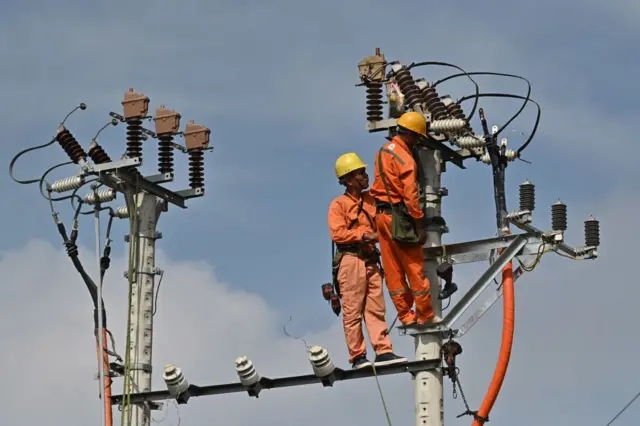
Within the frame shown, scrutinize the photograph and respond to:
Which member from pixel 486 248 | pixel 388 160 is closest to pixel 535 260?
pixel 486 248

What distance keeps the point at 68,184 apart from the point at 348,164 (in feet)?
17.2

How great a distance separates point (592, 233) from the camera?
18656 millimetres

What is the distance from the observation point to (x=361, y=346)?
753 inches

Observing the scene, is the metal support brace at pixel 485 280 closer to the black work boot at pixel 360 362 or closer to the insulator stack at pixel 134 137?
the black work boot at pixel 360 362

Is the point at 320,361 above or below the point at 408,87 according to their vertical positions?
below

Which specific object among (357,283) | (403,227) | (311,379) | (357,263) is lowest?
(311,379)

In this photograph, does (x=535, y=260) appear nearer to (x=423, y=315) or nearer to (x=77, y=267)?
(x=423, y=315)

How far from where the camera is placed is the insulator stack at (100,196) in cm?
2369

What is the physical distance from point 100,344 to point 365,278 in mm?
4466

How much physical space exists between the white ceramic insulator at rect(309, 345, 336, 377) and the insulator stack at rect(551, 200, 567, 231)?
252 cm

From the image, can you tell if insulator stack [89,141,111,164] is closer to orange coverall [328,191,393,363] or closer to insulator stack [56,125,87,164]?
insulator stack [56,125,87,164]

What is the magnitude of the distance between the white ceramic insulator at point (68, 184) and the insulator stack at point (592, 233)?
7.30 meters

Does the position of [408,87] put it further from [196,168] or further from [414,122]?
[196,168]

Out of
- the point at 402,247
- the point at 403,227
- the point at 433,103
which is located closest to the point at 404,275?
the point at 402,247
